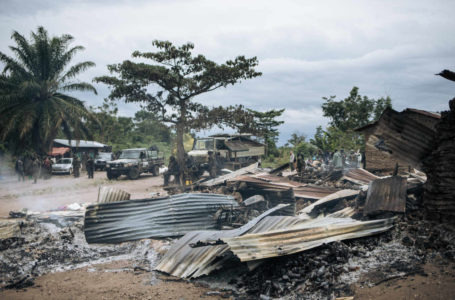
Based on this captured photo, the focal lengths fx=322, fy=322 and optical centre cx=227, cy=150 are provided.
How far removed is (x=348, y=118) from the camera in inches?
1173

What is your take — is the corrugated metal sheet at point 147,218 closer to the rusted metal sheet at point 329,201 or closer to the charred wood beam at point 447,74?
the rusted metal sheet at point 329,201

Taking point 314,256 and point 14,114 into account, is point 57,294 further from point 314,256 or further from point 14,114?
point 14,114

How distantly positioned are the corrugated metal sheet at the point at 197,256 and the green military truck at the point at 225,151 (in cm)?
1172

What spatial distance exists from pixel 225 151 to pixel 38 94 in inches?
607

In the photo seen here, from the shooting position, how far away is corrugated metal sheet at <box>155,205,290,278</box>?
5426 millimetres

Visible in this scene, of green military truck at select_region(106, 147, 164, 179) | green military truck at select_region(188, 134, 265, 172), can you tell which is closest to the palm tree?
green military truck at select_region(106, 147, 164, 179)

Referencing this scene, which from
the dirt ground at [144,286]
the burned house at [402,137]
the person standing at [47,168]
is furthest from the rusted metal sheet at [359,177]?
the person standing at [47,168]

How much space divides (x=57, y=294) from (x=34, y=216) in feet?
14.6

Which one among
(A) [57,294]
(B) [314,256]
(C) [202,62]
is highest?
(C) [202,62]

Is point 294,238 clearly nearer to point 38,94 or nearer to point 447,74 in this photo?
point 447,74

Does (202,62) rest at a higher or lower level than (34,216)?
higher

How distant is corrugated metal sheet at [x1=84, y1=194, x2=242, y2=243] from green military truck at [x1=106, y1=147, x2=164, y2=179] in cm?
1322

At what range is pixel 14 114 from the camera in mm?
22953

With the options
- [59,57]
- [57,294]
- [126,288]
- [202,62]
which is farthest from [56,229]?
[59,57]
